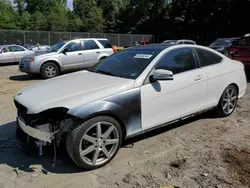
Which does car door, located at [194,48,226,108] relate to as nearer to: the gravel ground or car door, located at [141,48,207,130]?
car door, located at [141,48,207,130]

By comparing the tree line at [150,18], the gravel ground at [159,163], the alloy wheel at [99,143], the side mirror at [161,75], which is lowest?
the gravel ground at [159,163]

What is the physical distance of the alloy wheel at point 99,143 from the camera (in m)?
3.40

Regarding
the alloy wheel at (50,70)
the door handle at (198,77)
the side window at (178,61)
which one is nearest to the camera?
the side window at (178,61)

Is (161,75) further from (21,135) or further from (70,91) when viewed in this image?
(21,135)

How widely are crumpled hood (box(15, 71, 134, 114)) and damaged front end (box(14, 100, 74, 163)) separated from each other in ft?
0.24

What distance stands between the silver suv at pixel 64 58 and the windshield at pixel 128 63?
6309 millimetres

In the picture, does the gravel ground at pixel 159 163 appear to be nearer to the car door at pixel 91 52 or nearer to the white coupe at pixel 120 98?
the white coupe at pixel 120 98

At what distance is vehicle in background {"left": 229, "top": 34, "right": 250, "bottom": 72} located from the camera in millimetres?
9562

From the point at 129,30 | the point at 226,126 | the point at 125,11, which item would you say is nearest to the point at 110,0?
the point at 125,11

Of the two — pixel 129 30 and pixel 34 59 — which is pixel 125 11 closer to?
pixel 129 30

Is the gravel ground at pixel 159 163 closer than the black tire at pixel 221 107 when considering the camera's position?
Yes

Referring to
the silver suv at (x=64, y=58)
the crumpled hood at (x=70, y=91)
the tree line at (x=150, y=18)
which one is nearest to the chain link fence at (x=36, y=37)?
the tree line at (x=150, y=18)

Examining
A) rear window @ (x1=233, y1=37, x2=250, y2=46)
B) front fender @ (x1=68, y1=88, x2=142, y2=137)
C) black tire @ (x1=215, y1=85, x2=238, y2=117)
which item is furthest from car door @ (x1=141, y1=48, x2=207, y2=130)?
rear window @ (x1=233, y1=37, x2=250, y2=46)

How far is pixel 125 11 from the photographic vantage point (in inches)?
2168
